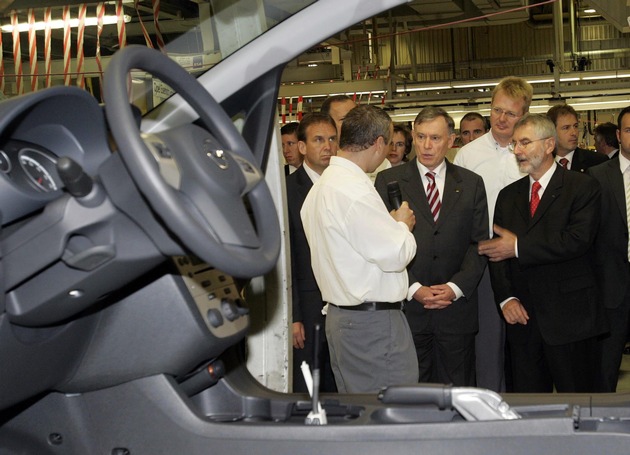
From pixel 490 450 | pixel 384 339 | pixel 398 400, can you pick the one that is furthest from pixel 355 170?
pixel 490 450

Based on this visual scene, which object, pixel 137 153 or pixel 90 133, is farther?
pixel 90 133

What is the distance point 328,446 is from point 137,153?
83 centimetres

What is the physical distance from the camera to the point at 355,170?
159 inches

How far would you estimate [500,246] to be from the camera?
4.77m

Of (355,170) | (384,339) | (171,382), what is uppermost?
(355,170)

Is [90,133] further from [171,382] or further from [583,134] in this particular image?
[583,134]

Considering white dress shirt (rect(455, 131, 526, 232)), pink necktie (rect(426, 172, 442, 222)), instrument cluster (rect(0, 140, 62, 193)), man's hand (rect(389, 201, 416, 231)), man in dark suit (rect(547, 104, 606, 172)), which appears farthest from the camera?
man in dark suit (rect(547, 104, 606, 172))

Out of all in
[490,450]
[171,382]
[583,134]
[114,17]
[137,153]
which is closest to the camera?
[137,153]

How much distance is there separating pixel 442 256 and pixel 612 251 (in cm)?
102

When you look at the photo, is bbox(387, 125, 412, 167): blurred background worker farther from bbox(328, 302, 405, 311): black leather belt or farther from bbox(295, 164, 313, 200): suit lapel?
bbox(328, 302, 405, 311): black leather belt

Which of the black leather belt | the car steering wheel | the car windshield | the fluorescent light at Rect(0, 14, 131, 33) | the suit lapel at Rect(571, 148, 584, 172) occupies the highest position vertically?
the fluorescent light at Rect(0, 14, 131, 33)

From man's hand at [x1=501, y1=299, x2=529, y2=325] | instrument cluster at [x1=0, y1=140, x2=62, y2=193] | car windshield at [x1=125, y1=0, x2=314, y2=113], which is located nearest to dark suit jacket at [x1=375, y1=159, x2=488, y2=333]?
man's hand at [x1=501, y1=299, x2=529, y2=325]

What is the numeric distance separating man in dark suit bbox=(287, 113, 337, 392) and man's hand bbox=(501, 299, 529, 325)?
91 centimetres

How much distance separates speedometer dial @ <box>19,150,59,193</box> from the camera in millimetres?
2143
